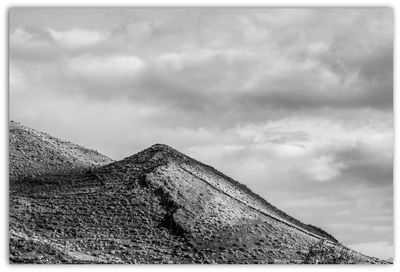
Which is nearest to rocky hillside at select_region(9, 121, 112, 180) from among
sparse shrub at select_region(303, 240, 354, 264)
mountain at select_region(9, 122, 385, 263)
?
mountain at select_region(9, 122, 385, 263)

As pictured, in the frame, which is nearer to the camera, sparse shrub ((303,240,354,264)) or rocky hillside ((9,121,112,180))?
sparse shrub ((303,240,354,264))

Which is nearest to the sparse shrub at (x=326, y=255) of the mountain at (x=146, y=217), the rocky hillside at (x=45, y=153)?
the mountain at (x=146, y=217)

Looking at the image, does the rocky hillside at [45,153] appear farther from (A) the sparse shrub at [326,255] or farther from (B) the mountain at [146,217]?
(A) the sparse shrub at [326,255]

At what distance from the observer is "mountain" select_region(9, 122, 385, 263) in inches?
391

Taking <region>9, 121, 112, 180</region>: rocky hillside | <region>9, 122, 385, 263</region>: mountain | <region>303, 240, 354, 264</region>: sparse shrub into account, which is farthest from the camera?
<region>9, 121, 112, 180</region>: rocky hillside

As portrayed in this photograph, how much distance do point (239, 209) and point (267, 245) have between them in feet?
3.89

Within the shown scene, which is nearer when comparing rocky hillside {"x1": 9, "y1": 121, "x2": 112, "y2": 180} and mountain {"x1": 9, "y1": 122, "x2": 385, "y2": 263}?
mountain {"x1": 9, "y1": 122, "x2": 385, "y2": 263}

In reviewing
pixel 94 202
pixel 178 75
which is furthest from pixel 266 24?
pixel 94 202

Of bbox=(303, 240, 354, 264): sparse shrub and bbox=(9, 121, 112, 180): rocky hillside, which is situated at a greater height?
bbox=(9, 121, 112, 180): rocky hillside

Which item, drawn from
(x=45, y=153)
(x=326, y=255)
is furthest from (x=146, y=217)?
(x=45, y=153)

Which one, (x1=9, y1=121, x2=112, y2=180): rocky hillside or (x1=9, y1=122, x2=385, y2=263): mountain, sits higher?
(x1=9, y1=121, x2=112, y2=180): rocky hillside

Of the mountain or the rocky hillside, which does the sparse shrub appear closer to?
the mountain

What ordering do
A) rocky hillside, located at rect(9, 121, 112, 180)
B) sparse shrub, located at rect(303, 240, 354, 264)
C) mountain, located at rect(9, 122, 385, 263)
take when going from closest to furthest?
mountain, located at rect(9, 122, 385, 263), sparse shrub, located at rect(303, 240, 354, 264), rocky hillside, located at rect(9, 121, 112, 180)

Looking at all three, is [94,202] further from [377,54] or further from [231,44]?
[377,54]
